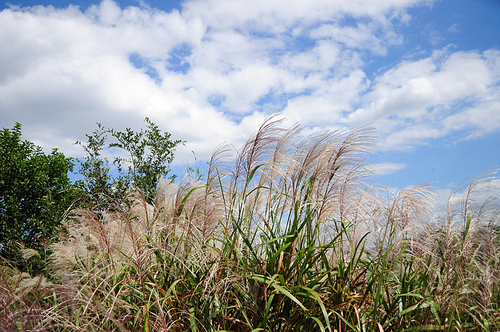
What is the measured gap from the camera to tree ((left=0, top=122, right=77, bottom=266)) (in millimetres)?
6375

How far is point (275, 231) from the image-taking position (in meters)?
2.76

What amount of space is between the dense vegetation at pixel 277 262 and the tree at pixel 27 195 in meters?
3.84

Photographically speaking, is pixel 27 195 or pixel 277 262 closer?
pixel 277 262

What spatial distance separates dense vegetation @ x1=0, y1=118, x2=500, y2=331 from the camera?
2.38 metres

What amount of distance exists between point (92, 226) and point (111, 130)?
18.5 ft

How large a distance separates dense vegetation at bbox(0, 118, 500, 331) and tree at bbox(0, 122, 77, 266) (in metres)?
3.84

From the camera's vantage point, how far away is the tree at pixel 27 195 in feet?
20.9

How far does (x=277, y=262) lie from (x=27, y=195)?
6325 mm

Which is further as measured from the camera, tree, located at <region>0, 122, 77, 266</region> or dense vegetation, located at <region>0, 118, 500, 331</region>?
tree, located at <region>0, 122, 77, 266</region>

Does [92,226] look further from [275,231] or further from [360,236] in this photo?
[360,236]

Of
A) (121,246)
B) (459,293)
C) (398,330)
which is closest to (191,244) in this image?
(121,246)

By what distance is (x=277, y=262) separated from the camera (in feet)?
8.25

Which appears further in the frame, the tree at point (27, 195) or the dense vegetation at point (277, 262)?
the tree at point (27, 195)

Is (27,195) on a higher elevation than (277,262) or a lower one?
higher
